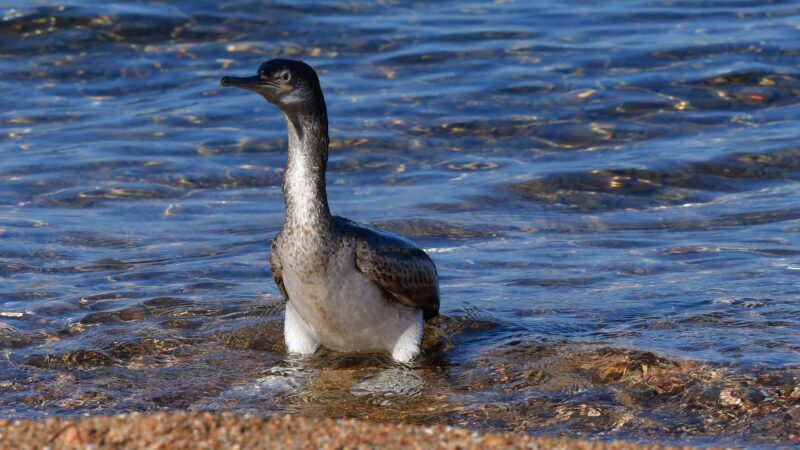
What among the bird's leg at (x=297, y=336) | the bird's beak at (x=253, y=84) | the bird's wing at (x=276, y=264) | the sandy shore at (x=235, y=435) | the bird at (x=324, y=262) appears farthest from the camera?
the bird's leg at (x=297, y=336)

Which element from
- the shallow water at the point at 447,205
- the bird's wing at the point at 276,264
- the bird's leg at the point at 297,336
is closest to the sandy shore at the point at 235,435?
the shallow water at the point at 447,205

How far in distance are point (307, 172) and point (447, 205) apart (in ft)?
13.1

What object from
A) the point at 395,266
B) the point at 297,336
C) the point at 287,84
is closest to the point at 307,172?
the point at 287,84

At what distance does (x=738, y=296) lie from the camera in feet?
30.7

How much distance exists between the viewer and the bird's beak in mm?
7898

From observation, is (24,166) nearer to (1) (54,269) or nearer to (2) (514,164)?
(1) (54,269)

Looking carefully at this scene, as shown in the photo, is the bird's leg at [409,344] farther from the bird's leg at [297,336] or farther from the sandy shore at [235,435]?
the sandy shore at [235,435]

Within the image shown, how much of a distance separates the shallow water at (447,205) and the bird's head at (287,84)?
1.56m

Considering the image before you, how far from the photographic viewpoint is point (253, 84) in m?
8.04

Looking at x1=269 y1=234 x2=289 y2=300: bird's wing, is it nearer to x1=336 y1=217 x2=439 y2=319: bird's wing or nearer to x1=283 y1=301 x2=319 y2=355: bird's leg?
x1=283 y1=301 x2=319 y2=355: bird's leg

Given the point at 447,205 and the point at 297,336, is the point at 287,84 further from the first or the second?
the point at 447,205

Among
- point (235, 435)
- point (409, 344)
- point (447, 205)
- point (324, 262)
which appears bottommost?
point (409, 344)

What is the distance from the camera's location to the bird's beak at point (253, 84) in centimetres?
790

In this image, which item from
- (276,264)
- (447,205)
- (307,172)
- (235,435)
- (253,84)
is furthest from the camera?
(447,205)
